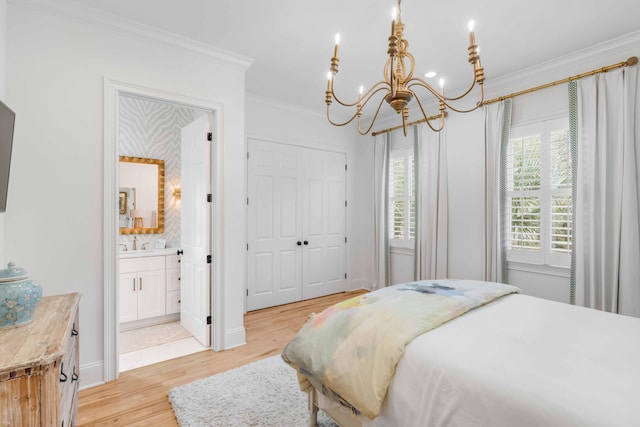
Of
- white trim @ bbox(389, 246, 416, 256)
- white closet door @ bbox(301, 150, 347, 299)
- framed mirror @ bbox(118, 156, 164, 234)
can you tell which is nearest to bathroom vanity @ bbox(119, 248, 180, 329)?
framed mirror @ bbox(118, 156, 164, 234)

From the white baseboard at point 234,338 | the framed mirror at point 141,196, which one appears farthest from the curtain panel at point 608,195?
the framed mirror at point 141,196

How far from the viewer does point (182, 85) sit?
2.71 meters

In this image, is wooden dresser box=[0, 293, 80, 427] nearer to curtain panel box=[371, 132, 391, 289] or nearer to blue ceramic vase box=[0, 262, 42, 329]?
blue ceramic vase box=[0, 262, 42, 329]

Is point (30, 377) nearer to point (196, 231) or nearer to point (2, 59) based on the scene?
point (2, 59)

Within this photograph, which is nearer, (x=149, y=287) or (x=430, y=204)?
(x=149, y=287)

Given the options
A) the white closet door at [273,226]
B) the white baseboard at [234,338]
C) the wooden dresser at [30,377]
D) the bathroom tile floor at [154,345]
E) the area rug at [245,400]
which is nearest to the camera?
the wooden dresser at [30,377]

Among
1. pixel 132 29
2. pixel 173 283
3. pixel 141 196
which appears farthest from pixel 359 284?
pixel 132 29

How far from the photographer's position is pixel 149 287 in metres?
3.57

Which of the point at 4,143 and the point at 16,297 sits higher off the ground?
the point at 4,143

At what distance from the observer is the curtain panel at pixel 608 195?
255 cm

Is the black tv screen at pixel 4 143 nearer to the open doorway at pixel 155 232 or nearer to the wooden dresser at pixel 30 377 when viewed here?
the wooden dresser at pixel 30 377

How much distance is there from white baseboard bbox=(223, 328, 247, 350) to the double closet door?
1.03 metres

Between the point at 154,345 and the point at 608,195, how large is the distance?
4389mm

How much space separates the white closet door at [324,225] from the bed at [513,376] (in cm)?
292
